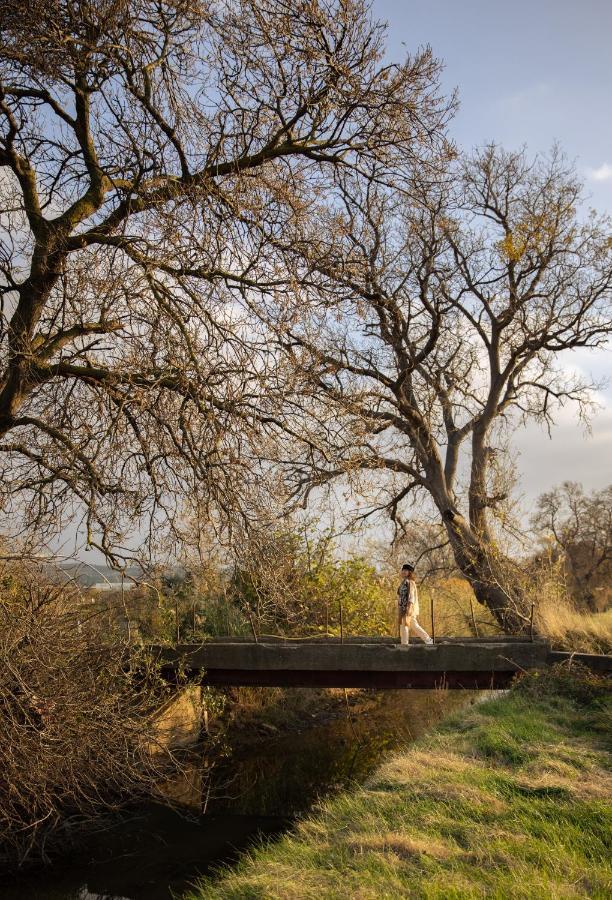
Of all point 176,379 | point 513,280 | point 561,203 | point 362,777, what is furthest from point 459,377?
point 176,379

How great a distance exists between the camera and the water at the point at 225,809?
8.45m

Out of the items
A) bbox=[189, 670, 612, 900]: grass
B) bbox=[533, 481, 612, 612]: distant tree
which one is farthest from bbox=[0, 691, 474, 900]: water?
bbox=[533, 481, 612, 612]: distant tree

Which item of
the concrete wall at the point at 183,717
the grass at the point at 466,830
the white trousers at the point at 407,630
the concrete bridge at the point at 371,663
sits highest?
the white trousers at the point at 407,630

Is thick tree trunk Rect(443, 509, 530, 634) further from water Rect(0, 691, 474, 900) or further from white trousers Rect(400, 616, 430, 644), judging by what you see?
white trousers Rect(400, 616, 430, 644)

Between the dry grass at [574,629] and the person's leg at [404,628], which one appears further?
the dry grass at [574,629]

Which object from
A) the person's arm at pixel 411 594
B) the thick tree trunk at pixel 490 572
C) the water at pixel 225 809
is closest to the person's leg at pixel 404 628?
the person's arm at pixel 411 594

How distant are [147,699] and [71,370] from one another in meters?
4.55

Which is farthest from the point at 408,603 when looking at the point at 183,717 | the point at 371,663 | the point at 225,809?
the point at 225,809

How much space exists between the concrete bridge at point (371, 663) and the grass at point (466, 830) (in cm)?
263

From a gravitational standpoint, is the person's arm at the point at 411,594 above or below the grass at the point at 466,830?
above

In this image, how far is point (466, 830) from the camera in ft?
19.4

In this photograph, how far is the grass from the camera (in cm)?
500

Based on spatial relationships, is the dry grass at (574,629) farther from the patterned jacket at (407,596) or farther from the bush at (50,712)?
the bush at (50,712)

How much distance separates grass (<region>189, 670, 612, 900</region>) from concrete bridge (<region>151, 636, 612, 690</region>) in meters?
2.63
